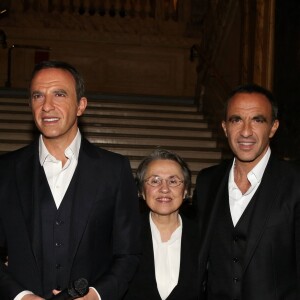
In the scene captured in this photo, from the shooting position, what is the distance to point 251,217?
2.58 m

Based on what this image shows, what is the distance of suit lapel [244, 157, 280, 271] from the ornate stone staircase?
4203 millimetres

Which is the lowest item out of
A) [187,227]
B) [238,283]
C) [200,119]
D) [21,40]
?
[238,283]

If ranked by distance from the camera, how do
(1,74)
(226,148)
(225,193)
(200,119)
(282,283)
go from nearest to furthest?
1. (282,283)
2. (225,193)
3. (226,148)
4. (200,119)
5. (1,74)

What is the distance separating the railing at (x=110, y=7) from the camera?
37.1 ft

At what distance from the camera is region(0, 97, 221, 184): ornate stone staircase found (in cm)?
726

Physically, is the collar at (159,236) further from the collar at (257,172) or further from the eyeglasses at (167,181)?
the collar at (257,172)

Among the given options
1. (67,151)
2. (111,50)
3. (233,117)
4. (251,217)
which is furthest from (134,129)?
(67,151)

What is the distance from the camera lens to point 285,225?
2498mm

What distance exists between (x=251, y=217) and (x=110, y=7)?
9.83 metres

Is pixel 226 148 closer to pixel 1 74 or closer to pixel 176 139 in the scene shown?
pixel 176 139

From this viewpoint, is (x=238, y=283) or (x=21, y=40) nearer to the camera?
(x=238, y=283)

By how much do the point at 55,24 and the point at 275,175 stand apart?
Result: 31.0 ft

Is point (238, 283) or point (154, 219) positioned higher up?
point (154, 219)

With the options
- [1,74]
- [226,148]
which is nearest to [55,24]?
[1,74]
